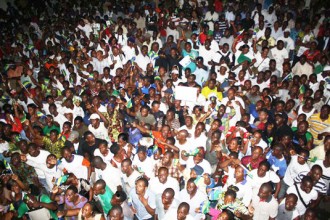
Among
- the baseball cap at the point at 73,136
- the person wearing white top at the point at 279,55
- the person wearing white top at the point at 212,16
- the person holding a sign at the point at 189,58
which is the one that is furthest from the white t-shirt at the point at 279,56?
the baseball cap at the point at 73,136

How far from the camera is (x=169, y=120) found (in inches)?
232

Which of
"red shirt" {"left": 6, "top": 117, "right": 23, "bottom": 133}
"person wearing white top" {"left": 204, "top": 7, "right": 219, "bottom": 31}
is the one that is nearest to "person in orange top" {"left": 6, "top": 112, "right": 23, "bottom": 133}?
"red shirt" {"left": 6, "top": 117, "right": 23, "bottom": 133}

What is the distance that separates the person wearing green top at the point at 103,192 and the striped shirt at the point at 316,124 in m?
4.34

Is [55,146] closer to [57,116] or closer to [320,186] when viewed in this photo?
[57,116]

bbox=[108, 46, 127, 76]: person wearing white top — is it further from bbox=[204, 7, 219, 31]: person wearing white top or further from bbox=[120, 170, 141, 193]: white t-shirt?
bbox=[120, 170, 141, 193]: white t-shirt

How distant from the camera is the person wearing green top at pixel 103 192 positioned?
414cm

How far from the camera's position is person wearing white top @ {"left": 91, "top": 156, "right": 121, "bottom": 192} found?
4500mm

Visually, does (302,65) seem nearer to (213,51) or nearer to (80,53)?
(213,51)

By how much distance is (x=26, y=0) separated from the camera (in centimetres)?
1262

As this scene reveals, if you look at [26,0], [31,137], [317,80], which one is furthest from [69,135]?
[26,0]

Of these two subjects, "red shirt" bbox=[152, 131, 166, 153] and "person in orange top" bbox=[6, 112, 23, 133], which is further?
"person in orange top" bbox=[6, 112, 23, 133]

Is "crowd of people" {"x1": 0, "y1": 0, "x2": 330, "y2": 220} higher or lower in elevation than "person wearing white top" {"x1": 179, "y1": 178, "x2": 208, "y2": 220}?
higher

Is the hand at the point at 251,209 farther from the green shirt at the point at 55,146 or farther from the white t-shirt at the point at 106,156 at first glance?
the green shirt at the point at 55,146

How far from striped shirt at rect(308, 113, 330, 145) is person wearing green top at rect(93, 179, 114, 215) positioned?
4339 mm
